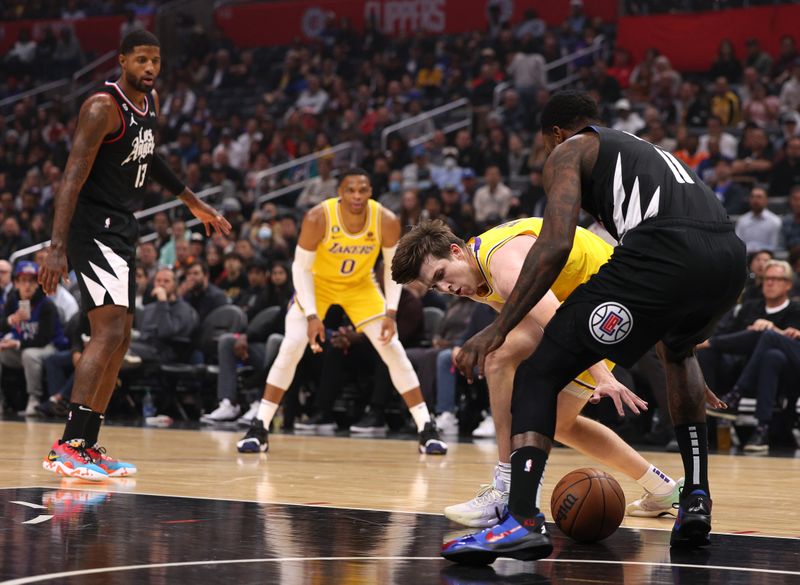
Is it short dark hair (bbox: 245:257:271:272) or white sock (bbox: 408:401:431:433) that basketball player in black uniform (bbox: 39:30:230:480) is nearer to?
white sock (bbox: 408:401:431:433)

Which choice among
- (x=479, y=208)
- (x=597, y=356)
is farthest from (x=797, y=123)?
(x=597, y=356)

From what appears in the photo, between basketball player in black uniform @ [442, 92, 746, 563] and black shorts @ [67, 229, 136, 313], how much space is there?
2.86 metres

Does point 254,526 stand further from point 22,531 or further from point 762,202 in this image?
point 762,202

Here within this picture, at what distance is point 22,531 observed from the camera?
423cm

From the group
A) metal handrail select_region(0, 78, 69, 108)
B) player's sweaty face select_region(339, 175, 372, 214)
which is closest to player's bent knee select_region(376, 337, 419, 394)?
player's sweaty face select_region(339, 175, 372, 214)

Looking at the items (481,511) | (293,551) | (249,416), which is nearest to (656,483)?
(481,511)

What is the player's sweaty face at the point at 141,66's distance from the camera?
638cm

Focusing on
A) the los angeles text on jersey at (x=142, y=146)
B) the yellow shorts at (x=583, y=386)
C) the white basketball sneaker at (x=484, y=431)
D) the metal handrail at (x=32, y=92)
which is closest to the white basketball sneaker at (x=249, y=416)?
the white basketball sneaker at (x=484, y=431)

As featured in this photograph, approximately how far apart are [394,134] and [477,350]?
15167 millimetres

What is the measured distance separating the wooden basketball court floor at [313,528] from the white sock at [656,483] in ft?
0.45

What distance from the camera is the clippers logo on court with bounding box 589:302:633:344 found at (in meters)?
3.88

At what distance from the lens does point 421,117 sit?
60.6ft

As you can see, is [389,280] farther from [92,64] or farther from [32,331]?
[92,64]

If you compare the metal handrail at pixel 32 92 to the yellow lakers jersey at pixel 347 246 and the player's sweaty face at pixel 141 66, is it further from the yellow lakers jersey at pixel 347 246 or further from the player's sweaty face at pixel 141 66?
the player's sweaty face at pixel 141 66
